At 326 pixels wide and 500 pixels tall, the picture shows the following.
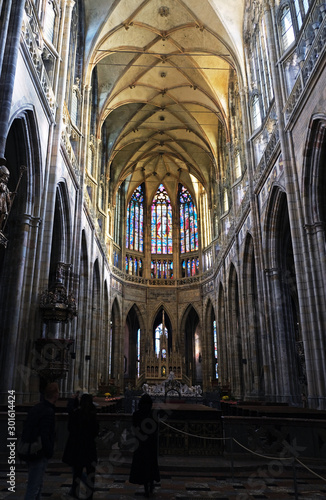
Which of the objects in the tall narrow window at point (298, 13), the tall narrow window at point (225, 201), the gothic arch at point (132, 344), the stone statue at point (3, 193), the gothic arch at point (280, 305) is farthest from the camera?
the gothic arch at point (132, 344)

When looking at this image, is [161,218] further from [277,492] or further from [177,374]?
[277,492]

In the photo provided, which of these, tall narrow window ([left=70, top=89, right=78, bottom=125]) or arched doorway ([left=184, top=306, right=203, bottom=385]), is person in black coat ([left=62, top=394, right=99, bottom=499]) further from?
arched doorway ([left=184, top=306, right=203, bottom=385])

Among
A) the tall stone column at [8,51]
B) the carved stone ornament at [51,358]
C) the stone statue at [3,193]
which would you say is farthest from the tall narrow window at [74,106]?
the stone statue at [3,193]

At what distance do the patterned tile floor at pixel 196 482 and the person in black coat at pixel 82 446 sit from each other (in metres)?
0.44

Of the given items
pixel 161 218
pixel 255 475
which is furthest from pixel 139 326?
pixel 255 475

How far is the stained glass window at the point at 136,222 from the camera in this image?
128 ft

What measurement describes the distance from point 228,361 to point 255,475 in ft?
71.1

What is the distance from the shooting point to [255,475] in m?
6.96

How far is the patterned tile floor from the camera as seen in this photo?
5.62 m

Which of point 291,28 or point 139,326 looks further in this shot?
point 139,326

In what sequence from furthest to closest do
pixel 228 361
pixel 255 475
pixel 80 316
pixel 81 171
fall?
pixel 228 361 < pixel 80 316 < pixel 81 171 < pixel 255 475

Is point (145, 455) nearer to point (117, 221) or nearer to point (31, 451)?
point (31, 451)

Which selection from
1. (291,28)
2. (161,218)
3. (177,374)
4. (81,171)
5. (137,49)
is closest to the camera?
(291,28)

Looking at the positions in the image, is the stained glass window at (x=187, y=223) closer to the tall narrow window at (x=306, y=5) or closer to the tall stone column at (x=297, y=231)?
the tall stone column at (x=297, y=231)
